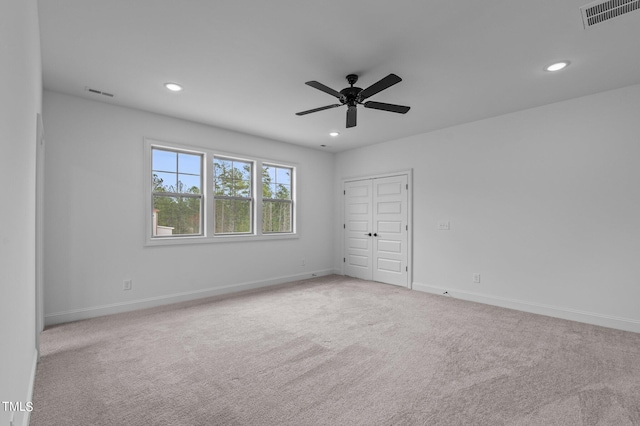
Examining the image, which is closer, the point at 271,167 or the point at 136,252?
the point at 136,252

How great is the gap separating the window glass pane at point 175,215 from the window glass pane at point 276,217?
1245 millimetres

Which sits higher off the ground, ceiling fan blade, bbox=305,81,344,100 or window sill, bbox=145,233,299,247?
ceiling fan blade, bbox=305,81,344,100

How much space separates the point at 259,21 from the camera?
229 cm

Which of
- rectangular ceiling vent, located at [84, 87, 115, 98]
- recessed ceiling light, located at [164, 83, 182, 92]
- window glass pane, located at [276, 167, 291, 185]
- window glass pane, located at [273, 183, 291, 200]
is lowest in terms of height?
window glass pane, located at [273, 183, 291, 200]

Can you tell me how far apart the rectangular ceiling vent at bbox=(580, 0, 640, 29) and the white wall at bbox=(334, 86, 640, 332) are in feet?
5.90

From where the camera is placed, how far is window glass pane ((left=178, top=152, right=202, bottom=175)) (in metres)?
4.62

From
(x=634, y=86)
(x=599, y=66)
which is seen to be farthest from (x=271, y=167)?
(x=634, y=86)

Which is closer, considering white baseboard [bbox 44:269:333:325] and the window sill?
white baseboard [bbox 44:269:333:325]

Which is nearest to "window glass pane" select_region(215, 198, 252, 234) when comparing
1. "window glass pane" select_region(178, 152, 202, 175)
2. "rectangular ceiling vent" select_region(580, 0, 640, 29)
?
"window glass pane" select_region(178, 152, 202, 175)

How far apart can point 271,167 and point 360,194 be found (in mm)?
1860

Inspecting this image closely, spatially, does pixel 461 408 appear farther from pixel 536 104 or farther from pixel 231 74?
pixel 536 104

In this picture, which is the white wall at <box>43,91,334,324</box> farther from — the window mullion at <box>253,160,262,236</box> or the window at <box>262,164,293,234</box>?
the window at <box>262,164,293,234</box>

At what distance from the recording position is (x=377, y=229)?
593cm

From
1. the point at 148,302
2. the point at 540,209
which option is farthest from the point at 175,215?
the point at 540,209
